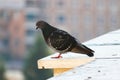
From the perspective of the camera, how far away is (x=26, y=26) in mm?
62844

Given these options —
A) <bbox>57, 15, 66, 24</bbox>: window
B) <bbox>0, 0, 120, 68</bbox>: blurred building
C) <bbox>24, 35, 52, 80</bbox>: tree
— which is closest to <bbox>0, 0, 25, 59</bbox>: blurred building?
<bbox>0, 0, 120, 68</bbox>: blurred building

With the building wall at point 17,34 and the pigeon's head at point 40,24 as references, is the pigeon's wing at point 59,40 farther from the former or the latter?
the building wall at point 17,34

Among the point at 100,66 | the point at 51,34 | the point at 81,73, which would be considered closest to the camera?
the point at 81,73

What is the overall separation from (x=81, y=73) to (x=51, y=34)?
0.88m

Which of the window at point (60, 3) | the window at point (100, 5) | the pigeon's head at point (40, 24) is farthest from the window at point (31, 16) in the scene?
the pigeon's head at point (40, 24)

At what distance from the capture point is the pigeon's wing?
260 cm

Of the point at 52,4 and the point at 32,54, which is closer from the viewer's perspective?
the point at 32,54

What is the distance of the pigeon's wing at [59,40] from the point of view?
2.60 metres

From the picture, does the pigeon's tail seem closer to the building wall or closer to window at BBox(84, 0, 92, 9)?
the building wall

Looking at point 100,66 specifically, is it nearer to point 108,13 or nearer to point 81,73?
point 81,73

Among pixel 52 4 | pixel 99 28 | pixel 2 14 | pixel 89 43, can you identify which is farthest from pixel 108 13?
pixel 89 43

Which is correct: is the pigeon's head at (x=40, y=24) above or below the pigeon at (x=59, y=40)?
above

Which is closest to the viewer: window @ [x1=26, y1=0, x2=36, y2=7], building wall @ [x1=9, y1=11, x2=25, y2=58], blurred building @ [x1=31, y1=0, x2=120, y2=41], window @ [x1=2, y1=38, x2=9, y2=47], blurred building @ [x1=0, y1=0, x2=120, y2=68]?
blurred building @ [x1=31, y1=0, x2=120, y2=41]

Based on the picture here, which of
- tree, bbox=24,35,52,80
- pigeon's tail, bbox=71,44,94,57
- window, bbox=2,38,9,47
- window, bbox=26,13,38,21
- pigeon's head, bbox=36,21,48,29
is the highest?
pigeon's head, bbox=36,21,48,29
